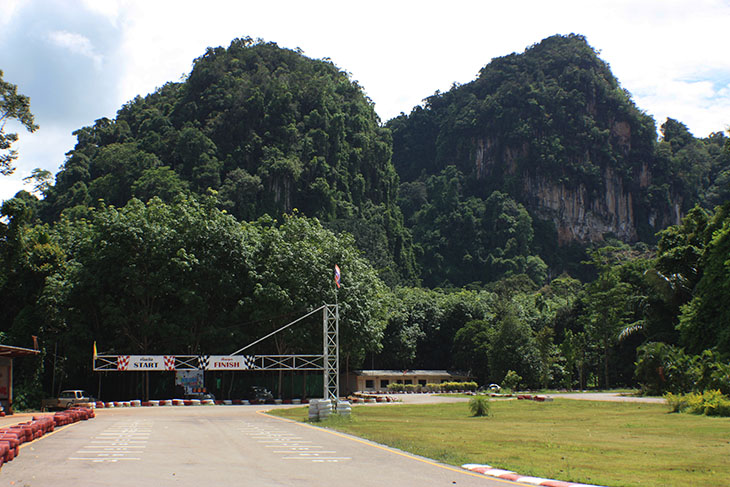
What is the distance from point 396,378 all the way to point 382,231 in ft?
197

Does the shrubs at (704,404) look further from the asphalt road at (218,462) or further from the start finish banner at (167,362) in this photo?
the start finish banner at (167,362)

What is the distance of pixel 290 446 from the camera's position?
16984 millimetres

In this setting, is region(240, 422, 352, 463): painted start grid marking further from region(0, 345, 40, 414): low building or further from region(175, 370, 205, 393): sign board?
region(175, 370, 205, 393): sign board

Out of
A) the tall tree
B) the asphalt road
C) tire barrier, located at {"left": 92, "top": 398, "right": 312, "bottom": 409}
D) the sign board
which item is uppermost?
the tall tree

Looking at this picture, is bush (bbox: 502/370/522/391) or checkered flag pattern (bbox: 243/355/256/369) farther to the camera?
bush (bbox: 502/370/522/391)

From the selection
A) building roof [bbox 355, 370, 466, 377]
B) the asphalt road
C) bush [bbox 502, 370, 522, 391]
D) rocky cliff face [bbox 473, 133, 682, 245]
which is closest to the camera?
the asphalt road

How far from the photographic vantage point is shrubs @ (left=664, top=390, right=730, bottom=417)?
2480 cm

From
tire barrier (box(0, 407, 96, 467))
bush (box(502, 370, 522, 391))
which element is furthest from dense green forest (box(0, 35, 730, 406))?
tire barrier (box(0, 407, 96, 467))

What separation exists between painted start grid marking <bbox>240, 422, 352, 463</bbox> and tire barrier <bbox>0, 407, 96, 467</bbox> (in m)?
5.35

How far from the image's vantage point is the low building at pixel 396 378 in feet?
212

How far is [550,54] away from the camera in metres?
182

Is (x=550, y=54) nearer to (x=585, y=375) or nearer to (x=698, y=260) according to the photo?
(x=585, y=375)

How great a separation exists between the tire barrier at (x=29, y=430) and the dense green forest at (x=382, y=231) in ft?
59.0

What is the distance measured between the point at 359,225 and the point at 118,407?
239 ft
